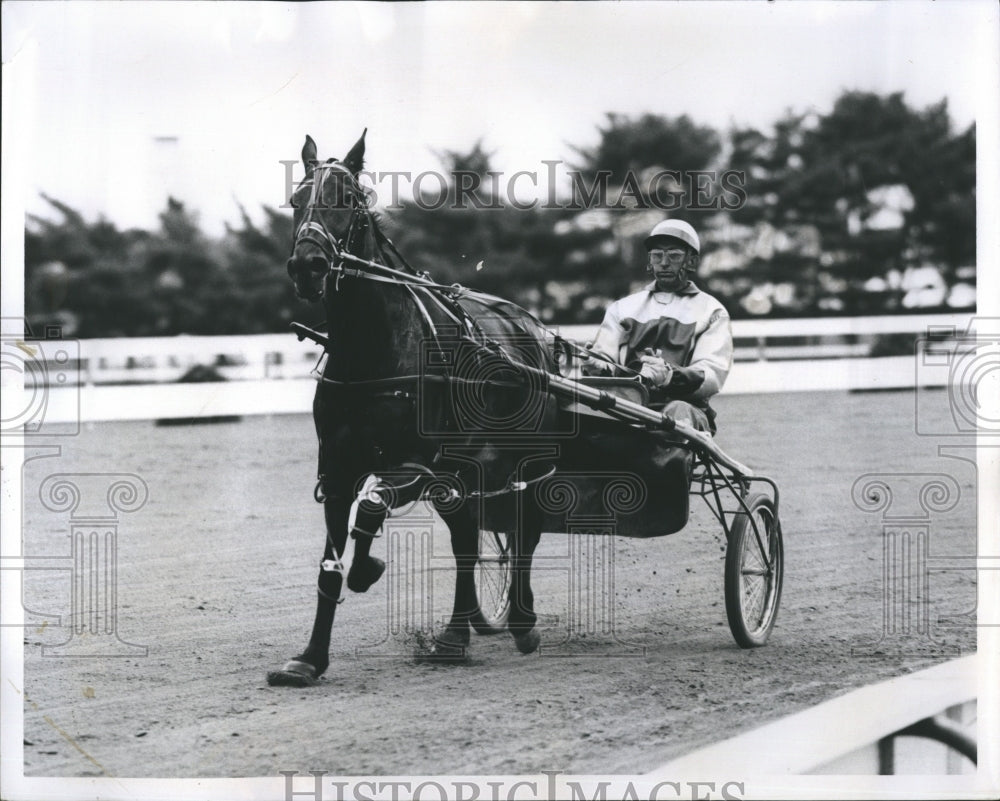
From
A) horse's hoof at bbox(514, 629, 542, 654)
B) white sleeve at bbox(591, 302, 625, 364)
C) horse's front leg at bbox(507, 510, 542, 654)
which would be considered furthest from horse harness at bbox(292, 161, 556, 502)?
horse's hoof at bbox(514, 629, 542, 654)

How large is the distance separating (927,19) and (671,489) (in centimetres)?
206

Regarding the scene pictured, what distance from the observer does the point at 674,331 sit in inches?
206

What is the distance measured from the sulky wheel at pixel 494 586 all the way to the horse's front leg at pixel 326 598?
0.84m

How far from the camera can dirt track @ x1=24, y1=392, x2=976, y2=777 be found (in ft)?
→ 14.5

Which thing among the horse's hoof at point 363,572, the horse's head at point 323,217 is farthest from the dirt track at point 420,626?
the horse's head at point 323,217

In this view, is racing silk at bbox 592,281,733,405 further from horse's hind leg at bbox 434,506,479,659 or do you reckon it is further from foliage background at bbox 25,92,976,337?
horse's hind leg at bbox 434,506,479,659

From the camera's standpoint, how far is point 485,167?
520 cm

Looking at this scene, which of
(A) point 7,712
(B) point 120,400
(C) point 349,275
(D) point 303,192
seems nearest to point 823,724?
(C) point 349,275

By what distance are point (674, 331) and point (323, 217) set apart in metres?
1.58

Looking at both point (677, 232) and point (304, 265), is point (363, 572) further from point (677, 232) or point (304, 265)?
point (677, 232)

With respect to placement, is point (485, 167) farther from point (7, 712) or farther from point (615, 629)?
point (7, 712)

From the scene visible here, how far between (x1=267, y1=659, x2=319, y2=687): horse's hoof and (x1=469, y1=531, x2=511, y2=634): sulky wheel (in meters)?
0.89

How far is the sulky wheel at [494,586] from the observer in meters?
5.39

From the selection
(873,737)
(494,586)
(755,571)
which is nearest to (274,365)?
(494,586)
